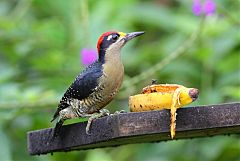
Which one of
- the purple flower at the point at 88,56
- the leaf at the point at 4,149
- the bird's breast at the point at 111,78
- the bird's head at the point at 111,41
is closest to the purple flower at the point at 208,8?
the purple flower at the point at 88,56

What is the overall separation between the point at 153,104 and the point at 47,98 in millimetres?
2090

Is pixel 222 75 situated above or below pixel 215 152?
above

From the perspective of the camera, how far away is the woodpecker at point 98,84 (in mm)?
4977

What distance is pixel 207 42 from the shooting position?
7914mm

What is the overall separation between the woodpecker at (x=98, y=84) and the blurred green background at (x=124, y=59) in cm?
166

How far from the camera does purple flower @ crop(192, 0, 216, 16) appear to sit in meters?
6.16

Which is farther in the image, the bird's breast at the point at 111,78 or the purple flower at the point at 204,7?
the purple flower at the point at 204,7

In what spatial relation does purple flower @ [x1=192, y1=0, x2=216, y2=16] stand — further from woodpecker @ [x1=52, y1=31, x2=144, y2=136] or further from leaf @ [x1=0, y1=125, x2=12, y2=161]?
leaf @ [x1=0, y1=125, x2=12, y2=161]

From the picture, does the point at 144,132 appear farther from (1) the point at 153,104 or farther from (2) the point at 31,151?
(2) the point at 31,151

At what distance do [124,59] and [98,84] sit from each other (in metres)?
3.51

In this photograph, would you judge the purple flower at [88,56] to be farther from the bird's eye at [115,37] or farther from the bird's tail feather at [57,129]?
the bird's tail feather at [57,129]

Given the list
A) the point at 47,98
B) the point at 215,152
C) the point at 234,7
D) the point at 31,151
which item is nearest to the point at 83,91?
the point at 31,151

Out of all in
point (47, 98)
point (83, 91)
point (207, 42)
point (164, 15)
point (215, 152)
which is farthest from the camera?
point (164, 15)

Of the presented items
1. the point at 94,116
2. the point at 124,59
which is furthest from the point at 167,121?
the point at 124,59
